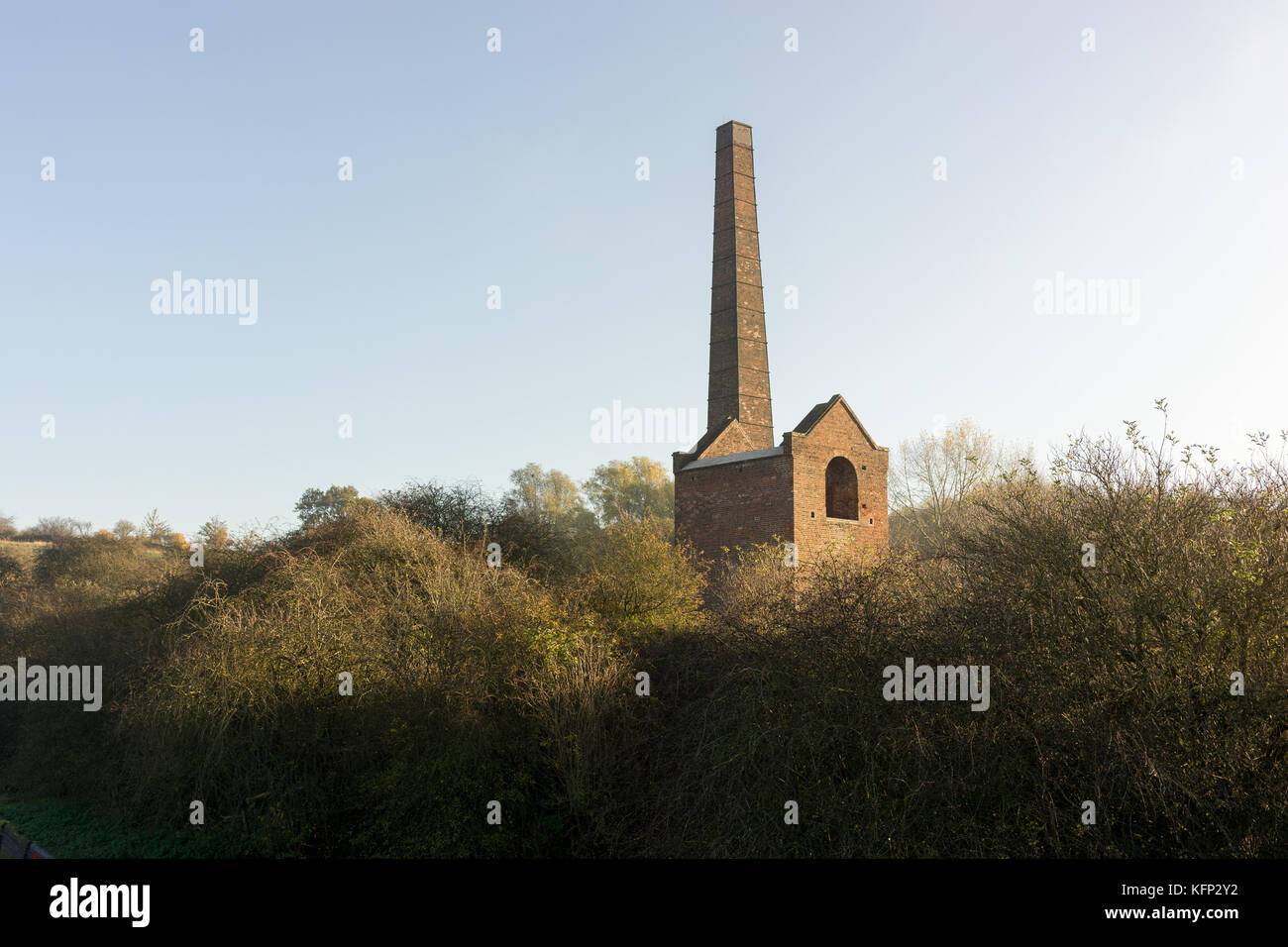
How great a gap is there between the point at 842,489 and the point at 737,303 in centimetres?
1078

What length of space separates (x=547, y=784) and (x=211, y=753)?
4.34 m

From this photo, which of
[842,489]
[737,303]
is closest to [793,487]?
[842,489]

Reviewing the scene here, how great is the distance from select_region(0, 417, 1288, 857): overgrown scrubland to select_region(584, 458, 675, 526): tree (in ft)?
136

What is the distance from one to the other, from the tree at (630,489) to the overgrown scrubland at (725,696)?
4136 cm

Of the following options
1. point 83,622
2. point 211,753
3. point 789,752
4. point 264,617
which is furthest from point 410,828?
point 83,622

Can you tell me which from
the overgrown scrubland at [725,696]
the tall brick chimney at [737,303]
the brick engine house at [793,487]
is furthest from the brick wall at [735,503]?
the overgrown scrubland at [725,696]

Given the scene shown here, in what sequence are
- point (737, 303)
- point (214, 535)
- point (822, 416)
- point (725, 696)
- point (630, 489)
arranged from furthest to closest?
point (630, 489), point (737, 303), point (822, 416), point (214, 535), point (725, 696)

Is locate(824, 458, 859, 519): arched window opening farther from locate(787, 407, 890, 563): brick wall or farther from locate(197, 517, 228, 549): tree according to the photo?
locate(197, 517, 228, 549): tree

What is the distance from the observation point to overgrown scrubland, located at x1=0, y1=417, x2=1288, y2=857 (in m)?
8.41

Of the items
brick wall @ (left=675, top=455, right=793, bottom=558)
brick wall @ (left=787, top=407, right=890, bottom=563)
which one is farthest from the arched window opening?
brick wall @ (left=675, top=455, right=793, bottom=558)

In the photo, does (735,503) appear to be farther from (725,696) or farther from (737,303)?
(725,696)

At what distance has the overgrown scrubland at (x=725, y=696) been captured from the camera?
8406 mm

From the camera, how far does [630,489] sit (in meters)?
60.5
